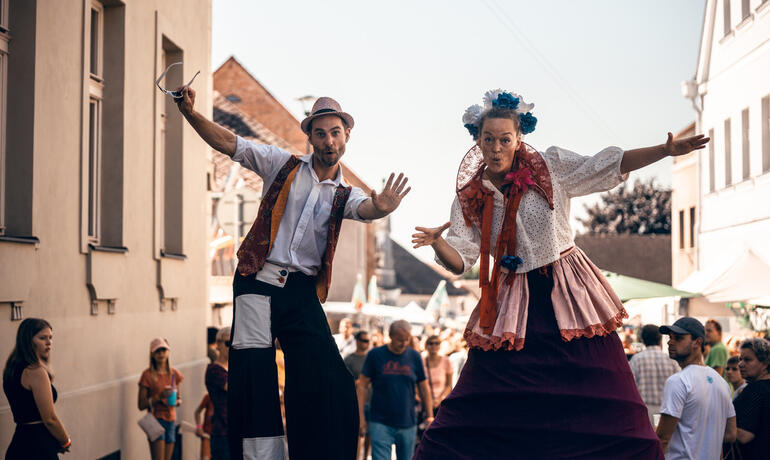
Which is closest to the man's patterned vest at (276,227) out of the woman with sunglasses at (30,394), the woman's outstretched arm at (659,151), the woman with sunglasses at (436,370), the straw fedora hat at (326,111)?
the straw fedora hat at (326,111)

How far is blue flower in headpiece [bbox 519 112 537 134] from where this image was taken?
5023 mm

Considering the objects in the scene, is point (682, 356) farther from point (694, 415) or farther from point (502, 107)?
point (502, 107)

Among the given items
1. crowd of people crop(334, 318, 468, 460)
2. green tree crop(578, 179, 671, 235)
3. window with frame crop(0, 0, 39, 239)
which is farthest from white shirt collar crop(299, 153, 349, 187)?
green tree crop(578, 179, 671, 235)

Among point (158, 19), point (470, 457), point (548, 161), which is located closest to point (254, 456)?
point (470, 457)

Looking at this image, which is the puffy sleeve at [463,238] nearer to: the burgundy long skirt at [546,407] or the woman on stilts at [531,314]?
the woman on stilts at [531,314]

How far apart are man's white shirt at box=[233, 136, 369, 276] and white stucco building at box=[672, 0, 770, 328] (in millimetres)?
11754

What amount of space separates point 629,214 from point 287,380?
187ft

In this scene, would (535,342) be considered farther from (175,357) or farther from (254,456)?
(175,357)

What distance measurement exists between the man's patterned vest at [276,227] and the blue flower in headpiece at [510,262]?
0.91 meters

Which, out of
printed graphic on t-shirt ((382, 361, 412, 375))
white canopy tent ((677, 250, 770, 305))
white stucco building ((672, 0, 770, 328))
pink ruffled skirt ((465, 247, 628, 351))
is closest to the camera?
pink ruffled skirt ((465, 247, 628, 351))

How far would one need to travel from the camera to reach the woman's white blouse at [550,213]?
4.90 metres

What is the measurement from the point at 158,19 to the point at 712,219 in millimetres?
16135

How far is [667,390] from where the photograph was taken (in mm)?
6984

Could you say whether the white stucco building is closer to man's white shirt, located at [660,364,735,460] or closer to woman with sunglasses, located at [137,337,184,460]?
woman with sunglasses, located at [137,337,184,460]
